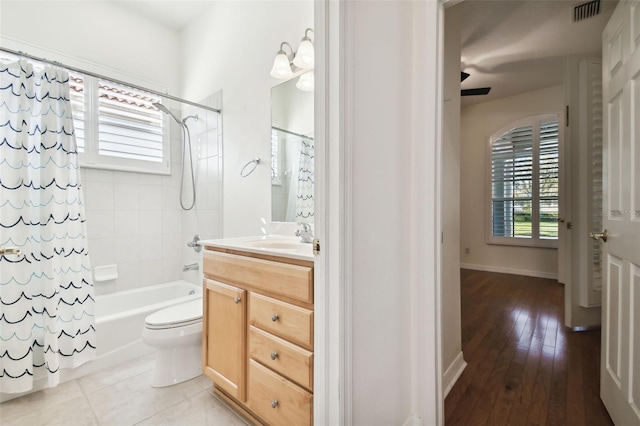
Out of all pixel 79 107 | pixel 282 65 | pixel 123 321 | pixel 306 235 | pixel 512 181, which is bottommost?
pixel 123 321

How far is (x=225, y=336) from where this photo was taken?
1478mm

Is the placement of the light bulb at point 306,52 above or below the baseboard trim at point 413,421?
above

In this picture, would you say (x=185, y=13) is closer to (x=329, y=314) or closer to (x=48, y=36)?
(x=48, y=36)

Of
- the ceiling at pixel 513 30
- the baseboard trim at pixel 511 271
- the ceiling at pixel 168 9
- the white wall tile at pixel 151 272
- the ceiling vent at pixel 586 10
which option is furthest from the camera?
the baseboard trim at pixel 511 271

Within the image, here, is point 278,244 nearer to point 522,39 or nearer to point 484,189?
point 522,39

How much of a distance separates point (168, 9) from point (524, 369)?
13.6 ft

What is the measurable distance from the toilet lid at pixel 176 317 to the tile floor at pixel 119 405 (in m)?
0.39

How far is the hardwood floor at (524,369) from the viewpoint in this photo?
143 cm

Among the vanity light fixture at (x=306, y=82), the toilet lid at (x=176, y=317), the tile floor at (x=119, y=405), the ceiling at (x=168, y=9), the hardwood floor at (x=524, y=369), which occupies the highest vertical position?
the ceiling at (x=168, y=9)

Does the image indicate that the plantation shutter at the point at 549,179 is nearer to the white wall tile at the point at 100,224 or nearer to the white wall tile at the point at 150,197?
the white wall tile at the point at 150,197

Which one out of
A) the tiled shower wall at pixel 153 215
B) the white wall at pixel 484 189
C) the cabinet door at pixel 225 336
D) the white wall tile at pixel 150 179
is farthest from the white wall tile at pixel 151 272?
the white wall at pixel 484 189

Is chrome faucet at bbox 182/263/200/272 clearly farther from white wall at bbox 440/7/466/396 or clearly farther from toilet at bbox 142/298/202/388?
white wall at bbox 440/7/466/396

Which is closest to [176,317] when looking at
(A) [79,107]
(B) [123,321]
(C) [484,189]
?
(B) [123,321]

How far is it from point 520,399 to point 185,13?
158 inches
